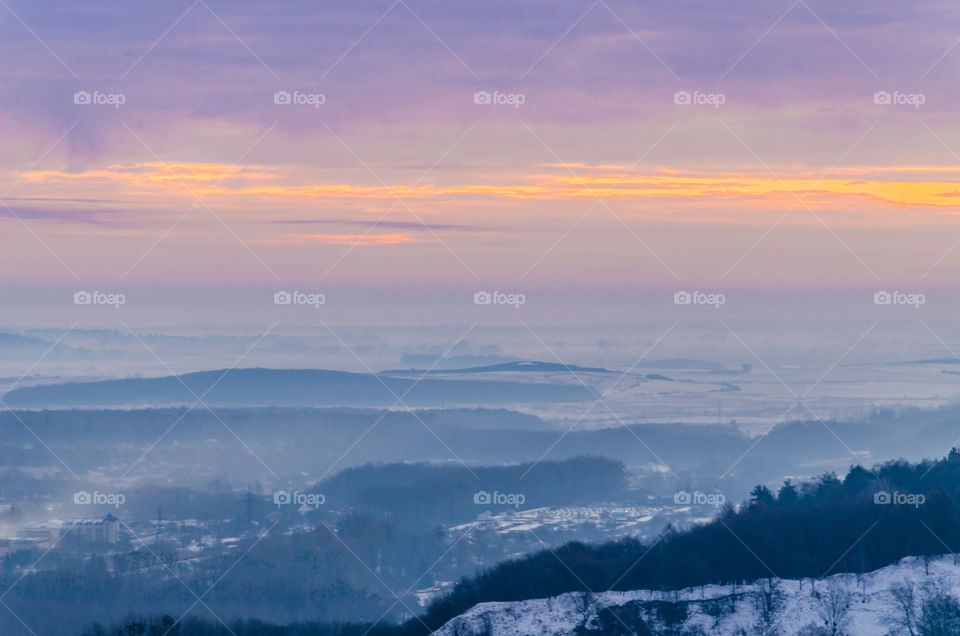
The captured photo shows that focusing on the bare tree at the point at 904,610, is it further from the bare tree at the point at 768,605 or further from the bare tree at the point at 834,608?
the bare tree at the point at 768,605

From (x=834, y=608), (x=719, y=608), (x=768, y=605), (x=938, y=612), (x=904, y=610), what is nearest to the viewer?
(x=938, y=612)

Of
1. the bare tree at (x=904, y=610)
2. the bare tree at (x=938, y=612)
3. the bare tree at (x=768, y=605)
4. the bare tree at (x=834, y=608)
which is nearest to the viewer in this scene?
the bare tree at (x=938, y=612)

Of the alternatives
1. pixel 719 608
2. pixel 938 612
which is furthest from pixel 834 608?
pixel 719 608

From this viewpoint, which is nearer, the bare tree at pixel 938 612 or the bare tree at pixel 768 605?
the bare tree at pixel 938 612

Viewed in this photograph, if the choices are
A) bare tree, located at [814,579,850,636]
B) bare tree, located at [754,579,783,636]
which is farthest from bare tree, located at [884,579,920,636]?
bare tree, located at [754,579,783,636]

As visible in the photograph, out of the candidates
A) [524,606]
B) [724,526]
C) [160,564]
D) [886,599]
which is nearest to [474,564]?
[160,564]

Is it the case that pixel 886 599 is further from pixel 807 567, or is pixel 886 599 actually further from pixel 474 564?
pixel 474 564

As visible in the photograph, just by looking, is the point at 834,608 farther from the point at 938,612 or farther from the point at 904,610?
the point at 938,612

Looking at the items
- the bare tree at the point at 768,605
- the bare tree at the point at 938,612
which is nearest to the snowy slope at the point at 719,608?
the bare tree at the point at 768,605
